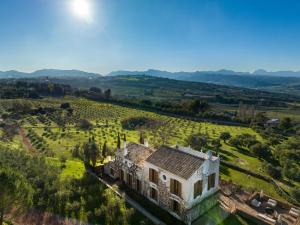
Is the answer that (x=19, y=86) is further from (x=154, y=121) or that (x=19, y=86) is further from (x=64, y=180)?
(x=64, y=180)

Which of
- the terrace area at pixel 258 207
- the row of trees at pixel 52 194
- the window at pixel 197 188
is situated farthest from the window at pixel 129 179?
the terrace area at pixel 258 207

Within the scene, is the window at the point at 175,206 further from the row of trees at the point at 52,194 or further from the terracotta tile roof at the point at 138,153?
the terracotta tile roof at the point at 138,153

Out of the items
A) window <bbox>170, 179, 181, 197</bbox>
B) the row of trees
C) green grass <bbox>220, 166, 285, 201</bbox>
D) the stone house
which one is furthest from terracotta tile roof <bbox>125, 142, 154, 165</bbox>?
green grass <bbox>220, 166, 285, 201</bbox>

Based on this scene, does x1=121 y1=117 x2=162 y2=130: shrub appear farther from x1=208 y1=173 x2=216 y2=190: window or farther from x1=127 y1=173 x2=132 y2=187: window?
x1=208 y1=173 x2=216 y2=190: window

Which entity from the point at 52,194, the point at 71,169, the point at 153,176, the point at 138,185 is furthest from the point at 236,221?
the point at 71,169

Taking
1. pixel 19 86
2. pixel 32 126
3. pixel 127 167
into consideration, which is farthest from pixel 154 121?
pixel 19 86
